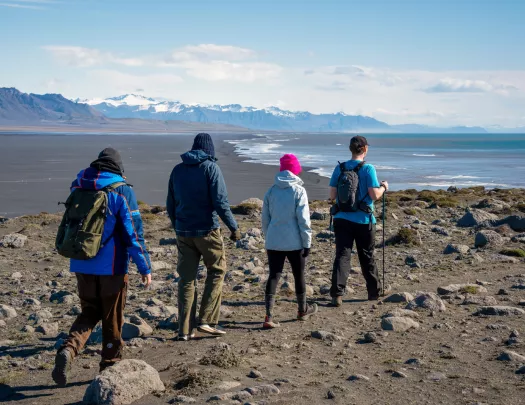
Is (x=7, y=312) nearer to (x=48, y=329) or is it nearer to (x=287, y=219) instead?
(x=48, y=329)

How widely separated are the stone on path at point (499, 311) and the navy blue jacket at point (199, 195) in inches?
133

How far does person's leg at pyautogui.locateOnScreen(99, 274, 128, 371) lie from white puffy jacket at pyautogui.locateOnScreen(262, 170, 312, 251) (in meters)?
2.18

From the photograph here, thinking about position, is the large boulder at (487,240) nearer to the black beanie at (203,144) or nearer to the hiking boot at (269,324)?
the hiking boot at (269,324)

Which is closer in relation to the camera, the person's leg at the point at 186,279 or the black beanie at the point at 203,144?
the black beanie at the point at 203,144

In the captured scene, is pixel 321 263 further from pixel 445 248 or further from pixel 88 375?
pixel 88 375

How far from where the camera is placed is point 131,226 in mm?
5859

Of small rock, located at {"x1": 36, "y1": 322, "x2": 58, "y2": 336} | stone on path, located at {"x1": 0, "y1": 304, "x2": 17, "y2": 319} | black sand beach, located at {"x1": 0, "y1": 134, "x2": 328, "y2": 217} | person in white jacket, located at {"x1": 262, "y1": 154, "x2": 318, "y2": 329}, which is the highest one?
person in white jacket, located at {"x1": 262, "y1": 154, "x2": 318, "y2": 329}

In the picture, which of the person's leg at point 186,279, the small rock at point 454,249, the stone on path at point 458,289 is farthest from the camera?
the small rock at point 454,249

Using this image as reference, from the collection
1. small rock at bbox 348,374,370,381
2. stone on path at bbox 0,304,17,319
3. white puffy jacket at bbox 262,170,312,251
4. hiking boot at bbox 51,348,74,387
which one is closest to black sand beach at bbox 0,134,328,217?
stone on path at bbox 0,304,17,319

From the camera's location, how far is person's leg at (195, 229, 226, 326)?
713 cm

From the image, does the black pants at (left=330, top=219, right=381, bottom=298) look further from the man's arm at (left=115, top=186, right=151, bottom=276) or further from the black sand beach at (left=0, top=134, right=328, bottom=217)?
the black sand beach at (left=0, top=134, right=328, bottom=217)

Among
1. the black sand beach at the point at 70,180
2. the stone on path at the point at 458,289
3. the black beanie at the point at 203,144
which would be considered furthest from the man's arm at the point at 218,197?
the black sand beach at the point at 70,180

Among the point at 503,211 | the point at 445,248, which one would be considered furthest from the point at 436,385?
the point at 503,211

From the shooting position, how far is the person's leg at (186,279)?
23.6ft
